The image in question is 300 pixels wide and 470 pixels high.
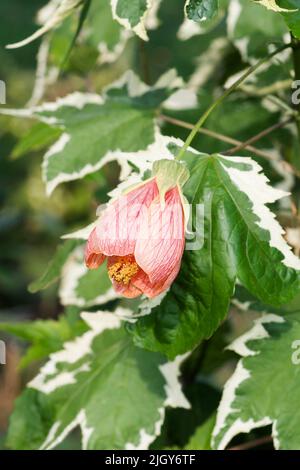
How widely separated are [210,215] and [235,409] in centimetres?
19

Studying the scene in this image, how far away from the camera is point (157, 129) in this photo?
92 centimetres

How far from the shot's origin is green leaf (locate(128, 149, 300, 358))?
70cm

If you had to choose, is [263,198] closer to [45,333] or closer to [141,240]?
[141,240]

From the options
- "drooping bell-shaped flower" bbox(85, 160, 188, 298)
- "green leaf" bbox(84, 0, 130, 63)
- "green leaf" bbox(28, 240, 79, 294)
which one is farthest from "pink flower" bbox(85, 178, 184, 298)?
"green leaf" bbox(84, 0, 130, 63)

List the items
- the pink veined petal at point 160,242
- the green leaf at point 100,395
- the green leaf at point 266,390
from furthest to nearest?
1. the green leaf at point 100,395
2. the green leaf at point 266,390
3. the pink veined petal at point 160,242

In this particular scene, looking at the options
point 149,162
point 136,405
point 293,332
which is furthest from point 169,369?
point 149,162


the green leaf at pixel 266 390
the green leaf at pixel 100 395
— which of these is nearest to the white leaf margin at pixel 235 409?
the green leaf at pixel 266 390

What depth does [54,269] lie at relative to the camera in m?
0.93

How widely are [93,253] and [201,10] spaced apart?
208 mm

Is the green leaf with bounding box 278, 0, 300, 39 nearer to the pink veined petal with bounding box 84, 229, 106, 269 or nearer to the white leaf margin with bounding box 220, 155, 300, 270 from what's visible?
the white leaf margin with bounding box 220, 155, 300, 270

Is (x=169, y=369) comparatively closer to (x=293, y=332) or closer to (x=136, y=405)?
(x=136, y=405)

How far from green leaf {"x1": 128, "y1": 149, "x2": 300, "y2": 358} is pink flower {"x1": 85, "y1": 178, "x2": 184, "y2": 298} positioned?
0.06 meters

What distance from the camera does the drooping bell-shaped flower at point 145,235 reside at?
63 cm

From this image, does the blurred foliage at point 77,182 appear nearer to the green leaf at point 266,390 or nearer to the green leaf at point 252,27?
the green leaf at point 252,27
